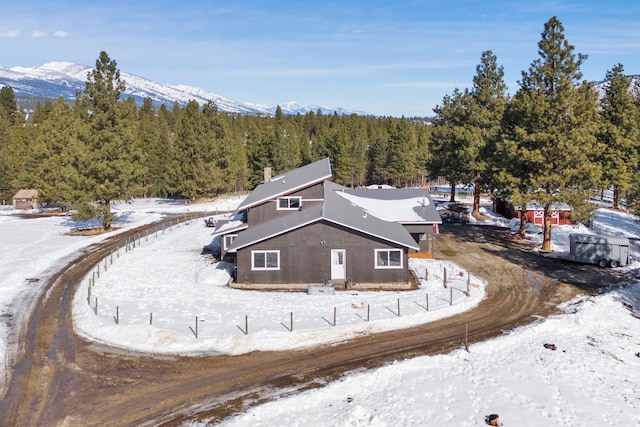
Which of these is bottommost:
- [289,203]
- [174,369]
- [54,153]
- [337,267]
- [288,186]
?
[174,369]

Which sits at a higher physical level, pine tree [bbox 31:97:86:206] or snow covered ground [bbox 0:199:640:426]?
pine tree [bbox 31:97:86:206]

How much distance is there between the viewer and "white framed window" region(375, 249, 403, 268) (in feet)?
95.5

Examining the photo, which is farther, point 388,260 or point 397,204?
point 397,204

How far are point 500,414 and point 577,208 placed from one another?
2656cm

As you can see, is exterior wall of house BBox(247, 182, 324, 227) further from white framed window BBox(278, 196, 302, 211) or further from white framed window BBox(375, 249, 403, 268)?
white framed window BBox(375, 249, 403, 268)

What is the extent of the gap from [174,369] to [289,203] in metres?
18.1

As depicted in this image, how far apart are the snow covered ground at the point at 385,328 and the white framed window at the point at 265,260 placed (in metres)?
2.15

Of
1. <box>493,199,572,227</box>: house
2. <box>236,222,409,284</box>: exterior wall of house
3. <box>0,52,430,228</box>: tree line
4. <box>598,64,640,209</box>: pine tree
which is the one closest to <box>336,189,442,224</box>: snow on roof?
<box>236,222,409,284</box>: exterior wall of house

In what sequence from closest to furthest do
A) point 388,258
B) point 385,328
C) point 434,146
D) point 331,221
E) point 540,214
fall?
point 385,328, point 331,221, point 388,258, point 540,214, point 434,146

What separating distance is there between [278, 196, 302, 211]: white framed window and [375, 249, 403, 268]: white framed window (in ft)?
26.5

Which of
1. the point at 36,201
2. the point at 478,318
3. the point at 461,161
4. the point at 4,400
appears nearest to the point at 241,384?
the point at 4,400

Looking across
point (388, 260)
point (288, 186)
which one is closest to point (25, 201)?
point (288, 186)

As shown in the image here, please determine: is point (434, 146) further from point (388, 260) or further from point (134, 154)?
point (388, 260)

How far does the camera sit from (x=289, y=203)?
3462 centimetres
